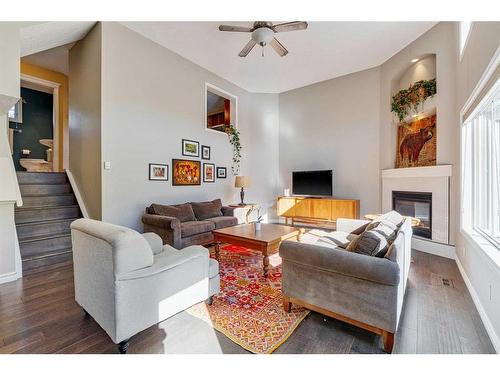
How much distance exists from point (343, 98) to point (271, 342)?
18.3 feet

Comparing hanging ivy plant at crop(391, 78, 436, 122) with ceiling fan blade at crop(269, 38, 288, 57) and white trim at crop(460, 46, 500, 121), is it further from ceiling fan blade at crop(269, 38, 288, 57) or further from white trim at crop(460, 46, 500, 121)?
ceiling fan blade at crop(269, 38, 288, 57)

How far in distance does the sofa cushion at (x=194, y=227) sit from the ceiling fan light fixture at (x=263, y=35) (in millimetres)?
2889

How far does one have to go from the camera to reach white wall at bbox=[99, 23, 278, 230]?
3.77m

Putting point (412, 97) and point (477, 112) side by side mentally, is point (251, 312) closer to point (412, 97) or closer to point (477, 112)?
point (477, 112)

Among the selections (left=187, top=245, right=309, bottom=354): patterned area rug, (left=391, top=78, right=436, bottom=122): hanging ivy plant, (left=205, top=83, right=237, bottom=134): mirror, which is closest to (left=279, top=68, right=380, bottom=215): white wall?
(left=391, top=78, right=436, bottom=122): hanging ivy plant

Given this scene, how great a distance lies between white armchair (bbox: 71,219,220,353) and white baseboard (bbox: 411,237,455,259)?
381 centimetres

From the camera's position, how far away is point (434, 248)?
3867 millimetres

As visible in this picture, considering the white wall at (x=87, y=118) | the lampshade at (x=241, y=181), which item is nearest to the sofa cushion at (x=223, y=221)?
the lampshade at (x=241, y=181)

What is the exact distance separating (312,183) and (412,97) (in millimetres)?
2635

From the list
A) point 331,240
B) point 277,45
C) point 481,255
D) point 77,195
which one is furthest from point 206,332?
point 77,195

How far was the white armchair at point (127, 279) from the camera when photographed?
1.53 m

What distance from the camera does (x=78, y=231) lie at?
186cm

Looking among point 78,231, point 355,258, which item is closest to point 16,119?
point 78,231
